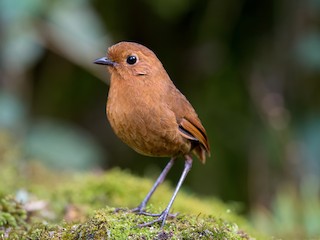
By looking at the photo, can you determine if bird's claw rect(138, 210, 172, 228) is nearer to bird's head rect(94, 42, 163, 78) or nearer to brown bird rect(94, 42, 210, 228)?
brown bird rect(94, 42, 210, 228)

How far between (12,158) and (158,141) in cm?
238

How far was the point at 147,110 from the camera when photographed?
364 cm

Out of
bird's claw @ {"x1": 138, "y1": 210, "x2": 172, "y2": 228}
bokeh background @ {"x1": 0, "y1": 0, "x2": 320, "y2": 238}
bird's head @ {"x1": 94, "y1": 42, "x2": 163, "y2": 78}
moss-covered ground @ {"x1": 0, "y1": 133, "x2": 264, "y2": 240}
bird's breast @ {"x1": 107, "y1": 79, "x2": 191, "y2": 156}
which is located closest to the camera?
moss-covered ground @ {"x1": 0, "y1": 133, "x2": 264, "y2": 240}

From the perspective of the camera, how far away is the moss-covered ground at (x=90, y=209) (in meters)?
3.28

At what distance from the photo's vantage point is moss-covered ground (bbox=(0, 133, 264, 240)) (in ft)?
10.8

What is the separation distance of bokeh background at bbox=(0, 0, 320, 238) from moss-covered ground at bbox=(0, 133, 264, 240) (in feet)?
1.61

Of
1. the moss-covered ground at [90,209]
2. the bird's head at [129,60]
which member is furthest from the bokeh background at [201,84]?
the bird's head at [129,60]

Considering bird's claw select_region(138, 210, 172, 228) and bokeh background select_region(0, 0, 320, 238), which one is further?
bokeh background select_region(0, 0, 320, 238)

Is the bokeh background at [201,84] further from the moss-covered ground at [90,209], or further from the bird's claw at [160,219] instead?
the bird's claw at [160,219]

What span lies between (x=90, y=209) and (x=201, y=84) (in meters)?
3.25

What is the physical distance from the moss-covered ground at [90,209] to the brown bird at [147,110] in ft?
0.67

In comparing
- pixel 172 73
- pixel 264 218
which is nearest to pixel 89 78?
pixel 172 73

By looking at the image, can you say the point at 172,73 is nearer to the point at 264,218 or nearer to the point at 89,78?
the point at 89,78

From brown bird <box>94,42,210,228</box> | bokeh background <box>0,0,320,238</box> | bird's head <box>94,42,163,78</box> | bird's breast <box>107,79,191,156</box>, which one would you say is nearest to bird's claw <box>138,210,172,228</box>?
brown bird <box>94,42,210,228</box>
